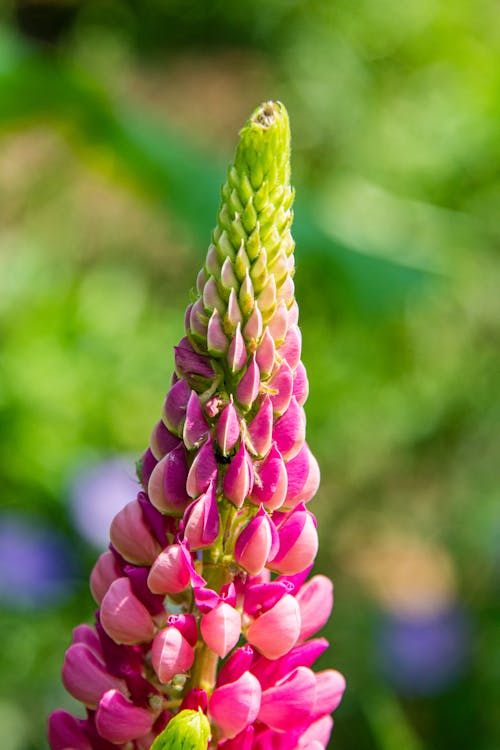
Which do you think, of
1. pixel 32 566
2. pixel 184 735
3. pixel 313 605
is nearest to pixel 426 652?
pixel 32 566

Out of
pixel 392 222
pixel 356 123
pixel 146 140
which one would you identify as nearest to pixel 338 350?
pixel 392 222

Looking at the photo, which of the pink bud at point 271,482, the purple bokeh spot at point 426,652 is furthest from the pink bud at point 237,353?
the purple bokeh spot at point 426,652

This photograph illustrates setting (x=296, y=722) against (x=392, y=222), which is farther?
(x=392, y=222)

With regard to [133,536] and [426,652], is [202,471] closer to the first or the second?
[133,536]

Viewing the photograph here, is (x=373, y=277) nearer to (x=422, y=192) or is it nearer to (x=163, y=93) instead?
(x=422, y=192)

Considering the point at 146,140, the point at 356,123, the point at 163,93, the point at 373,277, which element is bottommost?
the point at 373,277

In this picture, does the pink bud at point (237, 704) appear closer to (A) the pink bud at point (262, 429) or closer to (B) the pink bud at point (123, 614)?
(B) the pink bud at point (123, 614)

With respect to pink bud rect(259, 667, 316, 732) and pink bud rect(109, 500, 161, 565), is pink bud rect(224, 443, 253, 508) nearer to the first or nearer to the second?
pink bud rect(109, 500, 161, 565)
